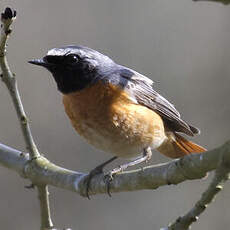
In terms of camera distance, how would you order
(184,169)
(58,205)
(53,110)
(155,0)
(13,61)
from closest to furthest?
1. (184,169)
2. (58,205)
3. (53,110)
4. (13,61)
5. (155,0)

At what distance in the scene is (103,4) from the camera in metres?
10.2

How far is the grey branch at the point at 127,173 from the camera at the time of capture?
10.8 ft

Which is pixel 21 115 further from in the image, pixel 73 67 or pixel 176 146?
pixel 176 146

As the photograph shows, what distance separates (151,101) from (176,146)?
0.57 m

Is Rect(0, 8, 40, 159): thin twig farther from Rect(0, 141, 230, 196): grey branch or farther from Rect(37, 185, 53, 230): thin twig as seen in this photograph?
Rect(37, 185, 53, 230): thin twig

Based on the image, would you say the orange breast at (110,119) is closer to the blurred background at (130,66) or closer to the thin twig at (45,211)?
the thin twig at (45,211)

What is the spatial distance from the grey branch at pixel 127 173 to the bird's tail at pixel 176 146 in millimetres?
1620

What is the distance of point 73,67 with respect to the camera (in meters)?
5.50

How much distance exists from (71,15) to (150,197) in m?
3.41

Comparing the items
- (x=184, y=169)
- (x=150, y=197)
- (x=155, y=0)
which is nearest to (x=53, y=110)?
(x=150, y=197)

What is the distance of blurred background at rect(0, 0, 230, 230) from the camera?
28.2 ft

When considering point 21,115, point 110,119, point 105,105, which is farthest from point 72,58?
point 21,115

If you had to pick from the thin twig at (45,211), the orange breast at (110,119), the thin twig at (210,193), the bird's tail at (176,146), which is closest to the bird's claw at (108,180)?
the thin twig at (45,211)

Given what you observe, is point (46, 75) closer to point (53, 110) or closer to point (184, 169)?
point (53, 110)
